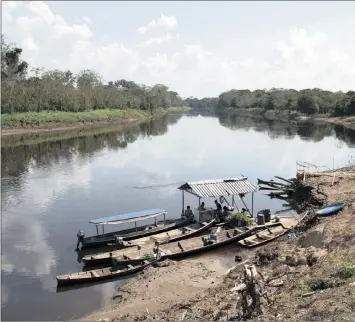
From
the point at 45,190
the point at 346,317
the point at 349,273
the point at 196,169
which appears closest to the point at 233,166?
the point at 196,169

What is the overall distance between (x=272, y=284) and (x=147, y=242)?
9578 mm

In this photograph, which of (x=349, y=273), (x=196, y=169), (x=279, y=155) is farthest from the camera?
(x=279, y=155)

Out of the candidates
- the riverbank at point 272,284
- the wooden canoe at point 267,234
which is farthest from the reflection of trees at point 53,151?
the riverbank at point 272,284

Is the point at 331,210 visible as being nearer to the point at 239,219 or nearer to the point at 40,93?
the point at 239,219

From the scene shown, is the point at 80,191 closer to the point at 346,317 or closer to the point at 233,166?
the point at 233,166

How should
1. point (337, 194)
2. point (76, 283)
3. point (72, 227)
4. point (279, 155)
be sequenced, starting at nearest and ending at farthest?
point (76, 283) < point (72, 227) < point (337, 194) < point (279, 155)

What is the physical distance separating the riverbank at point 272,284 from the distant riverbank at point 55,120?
2352 inches

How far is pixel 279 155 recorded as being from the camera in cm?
5581

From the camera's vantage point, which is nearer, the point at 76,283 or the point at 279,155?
the point at 76,283

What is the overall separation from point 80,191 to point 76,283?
18.4 m

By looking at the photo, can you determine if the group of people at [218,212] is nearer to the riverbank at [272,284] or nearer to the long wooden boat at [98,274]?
the riverbank at [272,284]

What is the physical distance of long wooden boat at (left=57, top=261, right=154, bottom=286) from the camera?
17.8 m

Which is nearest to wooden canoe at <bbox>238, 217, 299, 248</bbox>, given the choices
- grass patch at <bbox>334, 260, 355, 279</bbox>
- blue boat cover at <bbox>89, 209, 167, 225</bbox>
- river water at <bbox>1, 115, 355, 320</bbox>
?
blue boat cover at <bbox>89, 209, 167, 225</bbox>

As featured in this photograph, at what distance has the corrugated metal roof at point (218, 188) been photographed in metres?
25.2
